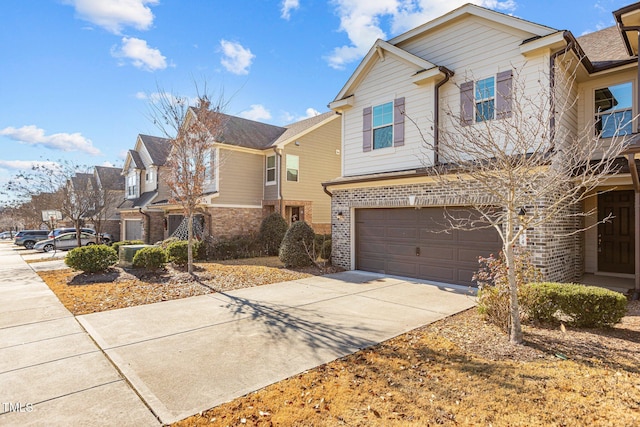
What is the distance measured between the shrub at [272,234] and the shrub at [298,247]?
4.53 meters

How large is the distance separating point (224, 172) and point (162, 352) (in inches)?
544

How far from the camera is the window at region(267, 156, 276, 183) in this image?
19.0 metres

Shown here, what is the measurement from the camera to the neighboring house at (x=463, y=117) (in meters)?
8.50

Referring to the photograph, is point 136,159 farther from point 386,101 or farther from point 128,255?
point 386,101

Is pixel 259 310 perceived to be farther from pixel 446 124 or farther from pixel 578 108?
pixel 578 108

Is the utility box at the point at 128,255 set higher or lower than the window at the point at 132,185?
lower

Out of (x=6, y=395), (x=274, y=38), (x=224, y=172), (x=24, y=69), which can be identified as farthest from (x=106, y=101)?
(x=6, y=395)

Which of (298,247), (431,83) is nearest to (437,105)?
(431,83)

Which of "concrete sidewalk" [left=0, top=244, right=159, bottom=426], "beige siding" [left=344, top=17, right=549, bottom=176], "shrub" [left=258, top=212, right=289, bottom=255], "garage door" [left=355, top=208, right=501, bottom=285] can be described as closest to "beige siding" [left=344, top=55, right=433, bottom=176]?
"beige siding" [left=344, top=17, right=549, bottom=176]

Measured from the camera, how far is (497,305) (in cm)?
558

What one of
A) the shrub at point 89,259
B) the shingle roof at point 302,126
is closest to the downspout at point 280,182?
the shingle roof at point 302,126

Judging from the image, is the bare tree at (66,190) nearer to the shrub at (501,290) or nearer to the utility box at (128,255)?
the utility box at (128,255)

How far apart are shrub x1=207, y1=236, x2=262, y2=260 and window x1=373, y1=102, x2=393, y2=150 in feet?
27.2

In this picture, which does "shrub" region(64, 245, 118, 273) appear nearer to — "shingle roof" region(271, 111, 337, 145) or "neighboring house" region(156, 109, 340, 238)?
"neighboring house" region(156, 109, 340, 238)
